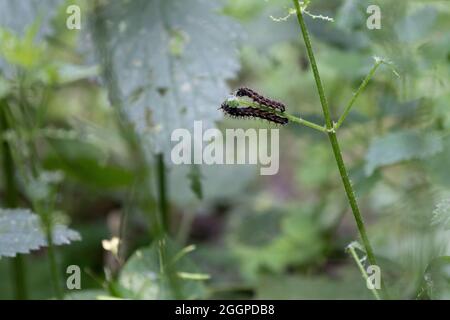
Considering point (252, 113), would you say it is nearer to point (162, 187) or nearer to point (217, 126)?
point (217, 126)

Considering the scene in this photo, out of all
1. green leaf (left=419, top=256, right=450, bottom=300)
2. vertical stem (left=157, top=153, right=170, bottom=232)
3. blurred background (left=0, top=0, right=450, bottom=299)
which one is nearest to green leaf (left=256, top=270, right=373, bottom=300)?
blurred background (left=0, top=0, right=450, bottom=299)

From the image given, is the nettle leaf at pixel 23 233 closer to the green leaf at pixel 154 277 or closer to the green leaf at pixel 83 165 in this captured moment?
the green leaf at pixel 154 277

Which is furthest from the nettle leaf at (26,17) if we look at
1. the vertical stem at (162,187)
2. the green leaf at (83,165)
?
the green leaf at (83,165)

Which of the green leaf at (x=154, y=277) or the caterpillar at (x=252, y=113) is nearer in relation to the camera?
the caterpillar at (x=252, y=113)

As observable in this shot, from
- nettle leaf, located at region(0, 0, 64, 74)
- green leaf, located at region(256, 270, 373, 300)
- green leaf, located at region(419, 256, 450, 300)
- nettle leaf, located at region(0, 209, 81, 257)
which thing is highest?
nettle leaf, located at region(0, 0, 64, 74)

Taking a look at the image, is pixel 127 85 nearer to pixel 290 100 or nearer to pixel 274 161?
pixel 290 100

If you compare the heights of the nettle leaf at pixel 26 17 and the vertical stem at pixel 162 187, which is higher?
the nettle leaf at pixel 26 17

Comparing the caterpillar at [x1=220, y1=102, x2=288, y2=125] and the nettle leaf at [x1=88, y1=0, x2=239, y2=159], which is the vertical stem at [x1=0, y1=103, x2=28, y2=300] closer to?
the nettle leaf at [x1=88, y1=0, x2=239, y2=159]
